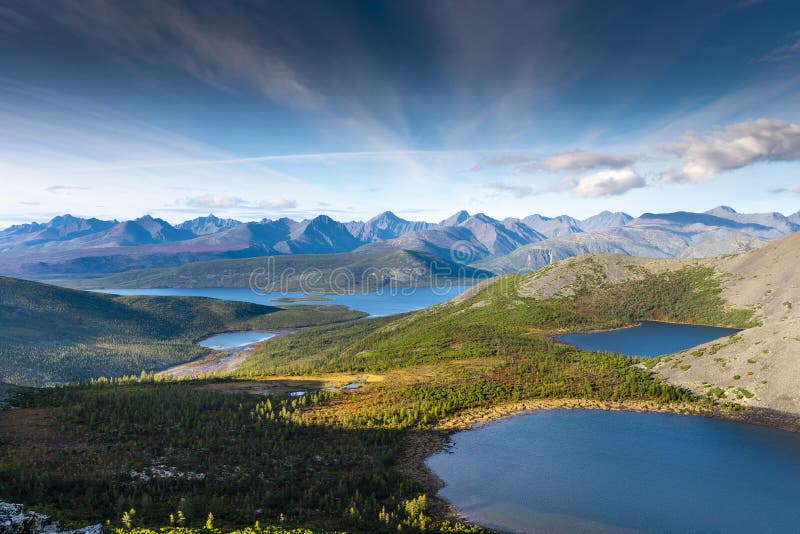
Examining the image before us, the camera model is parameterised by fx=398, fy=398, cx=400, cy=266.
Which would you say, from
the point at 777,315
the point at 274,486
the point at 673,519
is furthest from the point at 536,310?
the point at 274,486

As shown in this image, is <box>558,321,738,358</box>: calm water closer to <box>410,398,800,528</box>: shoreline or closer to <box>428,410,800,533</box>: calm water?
<box>410,398,800,528</box>: shoreline

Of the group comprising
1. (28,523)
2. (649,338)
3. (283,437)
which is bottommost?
(649,338)

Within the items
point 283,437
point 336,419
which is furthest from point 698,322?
point 283,437

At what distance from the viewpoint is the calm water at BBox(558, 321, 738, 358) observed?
132m

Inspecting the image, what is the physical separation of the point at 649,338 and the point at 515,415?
345ft

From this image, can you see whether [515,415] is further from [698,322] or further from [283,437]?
[698,322]

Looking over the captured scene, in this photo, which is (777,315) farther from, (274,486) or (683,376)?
(274,486)

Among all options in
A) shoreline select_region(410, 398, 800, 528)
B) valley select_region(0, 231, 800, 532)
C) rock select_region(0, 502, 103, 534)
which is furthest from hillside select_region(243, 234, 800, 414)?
rock select_region(0, 502, 103, 534)

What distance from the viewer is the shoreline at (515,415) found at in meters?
52.2

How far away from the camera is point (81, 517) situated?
32.7m

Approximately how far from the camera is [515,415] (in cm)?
7219

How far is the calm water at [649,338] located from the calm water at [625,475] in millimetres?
68924

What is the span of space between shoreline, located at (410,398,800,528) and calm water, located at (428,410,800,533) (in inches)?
69.8

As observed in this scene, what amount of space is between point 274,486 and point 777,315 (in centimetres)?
18523
